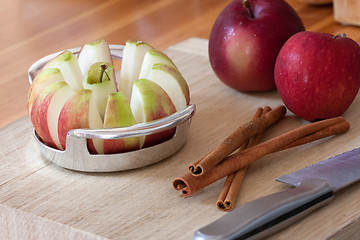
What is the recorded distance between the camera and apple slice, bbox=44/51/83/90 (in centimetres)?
86

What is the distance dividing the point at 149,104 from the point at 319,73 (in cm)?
23

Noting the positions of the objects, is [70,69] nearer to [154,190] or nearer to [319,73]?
[154,190]

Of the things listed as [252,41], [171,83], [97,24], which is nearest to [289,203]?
[171,83]

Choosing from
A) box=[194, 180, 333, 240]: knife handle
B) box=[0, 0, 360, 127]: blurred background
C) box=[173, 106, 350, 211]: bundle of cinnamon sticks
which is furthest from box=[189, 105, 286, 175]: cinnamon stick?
box=[0, 0, 360, 127]: blurred background

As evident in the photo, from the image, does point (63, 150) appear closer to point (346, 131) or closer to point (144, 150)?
point (144, 150)

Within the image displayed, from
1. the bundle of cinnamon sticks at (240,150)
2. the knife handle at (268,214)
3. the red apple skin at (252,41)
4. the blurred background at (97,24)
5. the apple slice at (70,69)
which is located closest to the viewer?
Result: the knife handle at (268,214)

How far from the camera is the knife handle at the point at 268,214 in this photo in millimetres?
627

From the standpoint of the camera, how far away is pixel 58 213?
73 cm

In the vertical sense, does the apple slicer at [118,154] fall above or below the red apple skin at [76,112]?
below

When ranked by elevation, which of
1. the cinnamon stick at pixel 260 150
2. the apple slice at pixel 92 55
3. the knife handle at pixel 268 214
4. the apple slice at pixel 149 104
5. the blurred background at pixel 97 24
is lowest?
the blurred background at pixel 97 24

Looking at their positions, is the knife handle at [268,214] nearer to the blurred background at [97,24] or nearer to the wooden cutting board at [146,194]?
the wooden cutting board at [146,194]

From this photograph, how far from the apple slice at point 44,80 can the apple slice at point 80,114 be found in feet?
0.17

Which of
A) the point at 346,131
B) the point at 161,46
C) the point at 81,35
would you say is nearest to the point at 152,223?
the point at 346,131

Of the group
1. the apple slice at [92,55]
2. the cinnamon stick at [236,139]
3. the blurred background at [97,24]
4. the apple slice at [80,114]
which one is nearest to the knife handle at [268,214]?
the cinnamon stick at [236,139]
